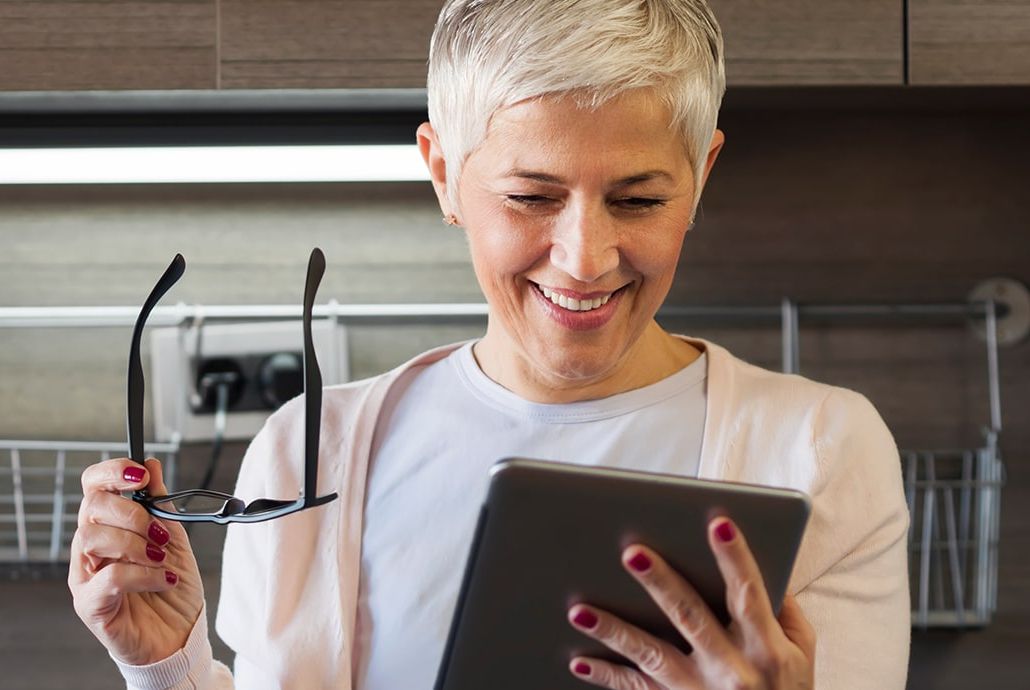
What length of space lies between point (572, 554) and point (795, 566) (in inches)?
9.8

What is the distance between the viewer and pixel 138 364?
0.79m

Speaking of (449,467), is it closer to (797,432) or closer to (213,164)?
(797,432)

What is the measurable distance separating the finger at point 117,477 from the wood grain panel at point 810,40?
0.74 m

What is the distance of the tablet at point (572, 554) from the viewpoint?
1.93 ft

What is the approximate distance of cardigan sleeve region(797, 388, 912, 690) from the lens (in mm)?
781

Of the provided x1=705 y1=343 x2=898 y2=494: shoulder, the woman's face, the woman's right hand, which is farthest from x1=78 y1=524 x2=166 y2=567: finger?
x1=705 y1=343 x2=898 y2=494: shoulder

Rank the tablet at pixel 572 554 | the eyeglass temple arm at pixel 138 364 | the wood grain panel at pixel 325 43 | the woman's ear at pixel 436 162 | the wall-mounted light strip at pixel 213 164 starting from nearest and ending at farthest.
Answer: the tablet at pixel 572 554
the eyeglass temple arm at pixel 138 364
the woman's ear at pixel 436 162
the wood grain panel at pixel 325 43
the wall-mounted light strip at pixel 213 164

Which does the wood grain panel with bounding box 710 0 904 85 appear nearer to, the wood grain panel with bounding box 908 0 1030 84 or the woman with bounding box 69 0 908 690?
the wood grain panel with bounding box 908 0 1030 84

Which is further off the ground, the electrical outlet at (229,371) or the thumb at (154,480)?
the electrical outlet at (229,371)

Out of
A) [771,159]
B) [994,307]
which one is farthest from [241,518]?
[994,307]

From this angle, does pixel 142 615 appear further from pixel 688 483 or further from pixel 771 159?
pixel 771 159

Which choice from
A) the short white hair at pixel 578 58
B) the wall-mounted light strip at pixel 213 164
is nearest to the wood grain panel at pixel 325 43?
the wall-mounted light strip at pixel 213 164

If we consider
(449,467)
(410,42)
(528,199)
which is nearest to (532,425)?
(449,467)

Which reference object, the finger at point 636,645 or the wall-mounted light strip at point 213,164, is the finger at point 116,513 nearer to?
the finger at point 636,645
